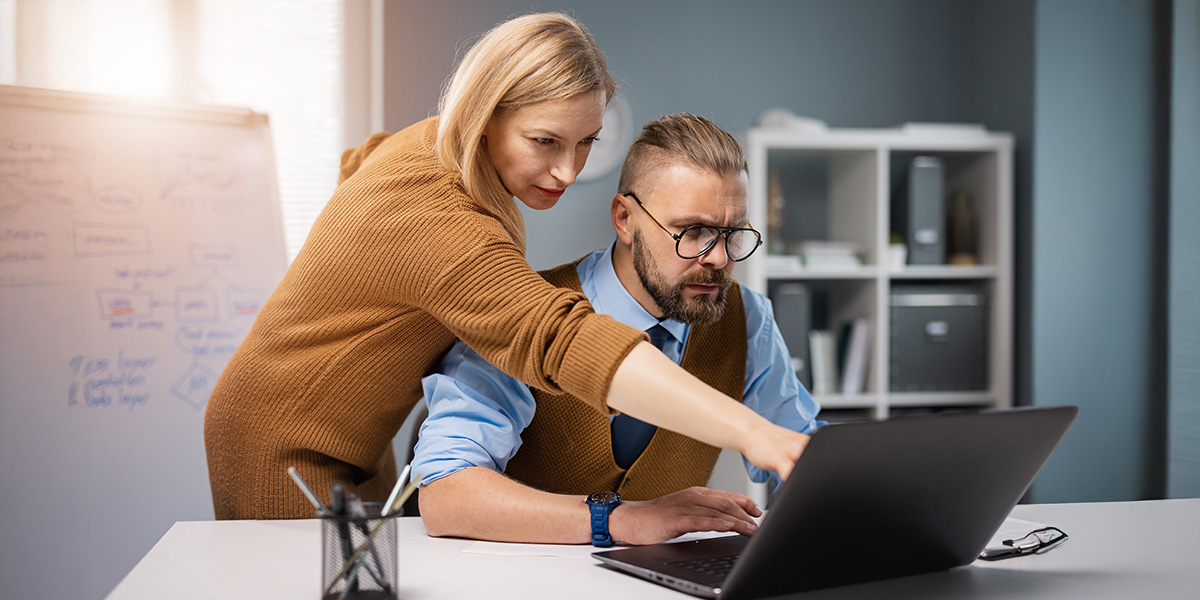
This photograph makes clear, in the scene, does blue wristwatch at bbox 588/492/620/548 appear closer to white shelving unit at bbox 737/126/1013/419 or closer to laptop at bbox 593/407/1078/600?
laptop at bbox 593/407/1078/600

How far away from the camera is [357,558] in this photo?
0.75 m

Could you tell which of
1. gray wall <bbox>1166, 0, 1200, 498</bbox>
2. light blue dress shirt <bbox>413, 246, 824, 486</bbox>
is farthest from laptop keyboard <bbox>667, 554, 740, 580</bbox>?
gray wall <bbox>1166, 0, 1200, 498</bbox>

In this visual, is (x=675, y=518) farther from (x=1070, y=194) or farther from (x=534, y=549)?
(x=1070, y=194)

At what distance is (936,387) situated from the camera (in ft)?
9.51

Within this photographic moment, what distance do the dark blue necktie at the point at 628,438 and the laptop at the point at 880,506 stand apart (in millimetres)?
401

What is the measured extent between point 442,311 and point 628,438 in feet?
1.50

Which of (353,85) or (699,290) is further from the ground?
(353,85)

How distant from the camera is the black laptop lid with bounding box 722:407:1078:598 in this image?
0.71 meters

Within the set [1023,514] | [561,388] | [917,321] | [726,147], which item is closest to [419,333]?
[561,388]

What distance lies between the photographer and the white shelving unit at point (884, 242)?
2.82 meters

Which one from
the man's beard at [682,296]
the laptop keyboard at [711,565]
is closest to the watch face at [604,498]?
the laptop keyboard at [711,565]

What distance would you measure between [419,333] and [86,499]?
1.47 metres

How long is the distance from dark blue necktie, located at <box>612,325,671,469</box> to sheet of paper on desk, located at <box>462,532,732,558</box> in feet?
1.00

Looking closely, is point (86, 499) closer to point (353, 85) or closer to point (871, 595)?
point (353, 85)
